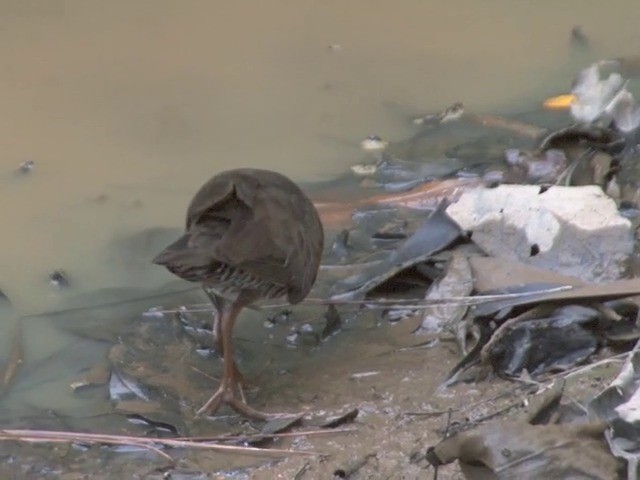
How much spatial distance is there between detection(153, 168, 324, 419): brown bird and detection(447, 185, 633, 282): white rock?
0.76 meters

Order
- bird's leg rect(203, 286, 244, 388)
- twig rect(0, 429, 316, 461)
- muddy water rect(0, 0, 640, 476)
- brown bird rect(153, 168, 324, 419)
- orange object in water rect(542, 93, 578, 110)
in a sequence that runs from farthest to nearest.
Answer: orange object in water rect(542, 93, 578, 110)
muddy water rect(0, 0, 640, 476)
bird's leg rect(203, 286, 244, 388)
brown bird rect(153, 168, 324, 419)
twig rect(0, 429, 316, 461)

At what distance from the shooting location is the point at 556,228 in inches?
178

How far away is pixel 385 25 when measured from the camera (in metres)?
7.50

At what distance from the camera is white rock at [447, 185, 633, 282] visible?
176 inches

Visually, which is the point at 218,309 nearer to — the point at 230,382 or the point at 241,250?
the point at 230,382

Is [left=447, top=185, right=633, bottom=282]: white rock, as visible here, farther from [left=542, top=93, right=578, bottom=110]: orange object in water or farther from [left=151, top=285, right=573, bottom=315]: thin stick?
[left=542, top=93, right=578, bottom=110]: orange object in water

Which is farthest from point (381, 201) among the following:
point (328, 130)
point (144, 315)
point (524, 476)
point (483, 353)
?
point (524, 476)

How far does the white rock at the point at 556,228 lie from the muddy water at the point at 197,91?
Answer: 4.36ft

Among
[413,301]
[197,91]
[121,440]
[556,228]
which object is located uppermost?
[197,91]

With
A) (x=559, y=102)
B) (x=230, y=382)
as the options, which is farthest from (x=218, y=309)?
(x=559, y=102)

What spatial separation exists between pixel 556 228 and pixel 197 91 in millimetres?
2889

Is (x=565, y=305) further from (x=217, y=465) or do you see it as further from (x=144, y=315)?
(x=144, y=315)

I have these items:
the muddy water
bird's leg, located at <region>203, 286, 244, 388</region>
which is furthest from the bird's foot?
the muddy water

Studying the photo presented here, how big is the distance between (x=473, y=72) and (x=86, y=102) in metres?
2.30
